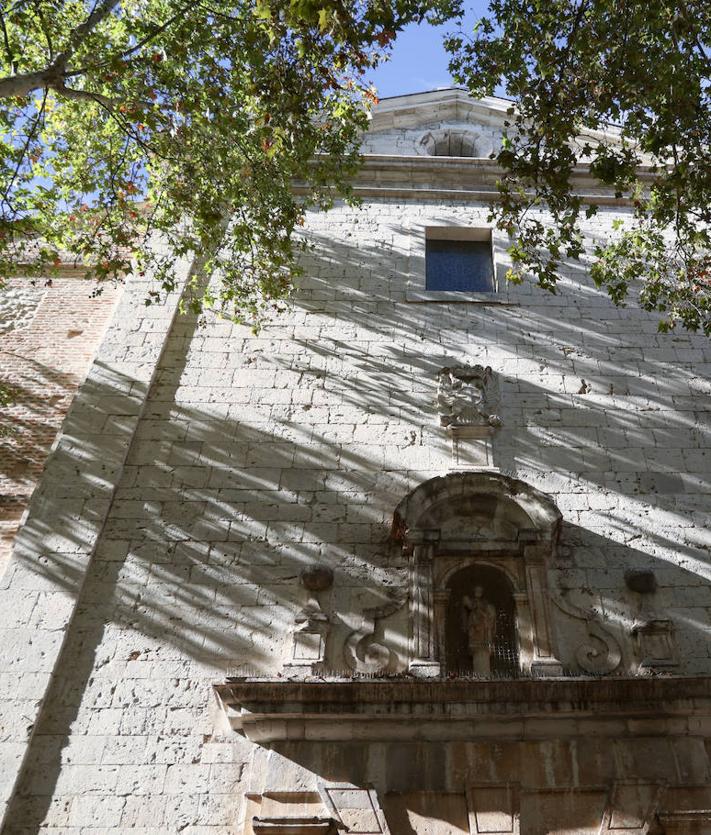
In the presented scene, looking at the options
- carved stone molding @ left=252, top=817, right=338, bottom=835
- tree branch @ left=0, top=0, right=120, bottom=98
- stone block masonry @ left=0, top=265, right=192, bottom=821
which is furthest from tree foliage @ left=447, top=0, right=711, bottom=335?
carved stone molding @ left=252, top=817, right=338, bottom=835

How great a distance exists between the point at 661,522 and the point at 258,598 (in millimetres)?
3679

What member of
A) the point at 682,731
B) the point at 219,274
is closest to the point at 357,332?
the point at 219,274

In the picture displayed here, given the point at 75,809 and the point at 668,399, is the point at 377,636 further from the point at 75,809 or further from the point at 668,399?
the point at 668,399

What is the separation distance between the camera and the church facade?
566cm

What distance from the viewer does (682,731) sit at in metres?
5.80

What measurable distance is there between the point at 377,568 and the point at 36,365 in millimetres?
4856

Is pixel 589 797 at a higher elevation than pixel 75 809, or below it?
higher

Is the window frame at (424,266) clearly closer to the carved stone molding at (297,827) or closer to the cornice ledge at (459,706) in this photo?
the cornice ledge at (459,706)

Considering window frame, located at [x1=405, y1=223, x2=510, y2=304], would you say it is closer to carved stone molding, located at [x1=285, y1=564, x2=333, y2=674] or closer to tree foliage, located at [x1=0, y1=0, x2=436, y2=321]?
tree foliage, located at [x1=0, y1=0, x2=436, y2=321]

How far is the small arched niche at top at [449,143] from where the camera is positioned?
436 inches

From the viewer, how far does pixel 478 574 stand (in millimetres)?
6961

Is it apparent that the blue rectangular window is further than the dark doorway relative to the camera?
Yes

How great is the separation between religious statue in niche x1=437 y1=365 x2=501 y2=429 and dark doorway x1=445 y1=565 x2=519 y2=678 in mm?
1561

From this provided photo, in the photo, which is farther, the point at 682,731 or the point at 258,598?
the point at 258,598
